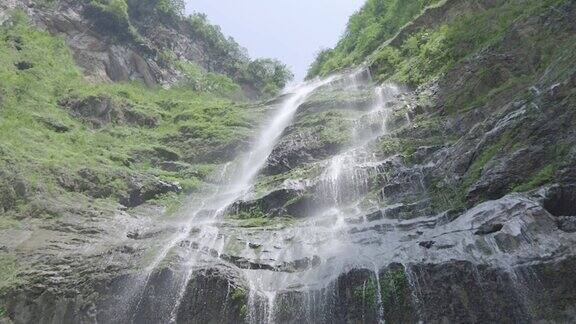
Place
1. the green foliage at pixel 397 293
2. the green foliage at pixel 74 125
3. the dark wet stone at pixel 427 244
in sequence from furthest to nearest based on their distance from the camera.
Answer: the green foliage at pixel 74 125
the dark wet stone at pixel 427 244
the green foliage at pixel 397 293

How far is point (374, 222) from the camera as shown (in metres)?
12.9

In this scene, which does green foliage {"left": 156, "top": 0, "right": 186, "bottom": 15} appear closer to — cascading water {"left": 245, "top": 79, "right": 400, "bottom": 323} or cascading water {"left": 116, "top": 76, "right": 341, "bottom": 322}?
cascading water {"left": 116, "top": 76, "right": 341, "bottom": 322}

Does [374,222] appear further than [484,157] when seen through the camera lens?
Yes

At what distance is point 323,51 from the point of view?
45531mm

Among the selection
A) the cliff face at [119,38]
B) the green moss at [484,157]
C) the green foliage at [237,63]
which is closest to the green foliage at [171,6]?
the cliff face at [119,38]

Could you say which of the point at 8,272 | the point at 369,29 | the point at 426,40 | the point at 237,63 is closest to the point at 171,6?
the point at 237,63

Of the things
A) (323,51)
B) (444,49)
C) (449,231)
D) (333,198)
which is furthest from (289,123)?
(323,51)

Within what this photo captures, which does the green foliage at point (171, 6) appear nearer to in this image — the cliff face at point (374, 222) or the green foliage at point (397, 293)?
the cliff face at point (374, 222)

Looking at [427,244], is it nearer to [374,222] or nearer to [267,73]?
[374,222]

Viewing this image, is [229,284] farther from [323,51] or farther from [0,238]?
[323,51]

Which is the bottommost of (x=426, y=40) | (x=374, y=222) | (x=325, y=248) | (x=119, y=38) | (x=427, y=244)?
(x=427, y=244)

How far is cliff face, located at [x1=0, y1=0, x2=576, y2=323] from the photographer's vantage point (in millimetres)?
9914

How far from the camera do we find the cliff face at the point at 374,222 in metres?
9.91

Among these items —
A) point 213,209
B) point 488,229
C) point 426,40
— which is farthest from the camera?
point 426,40
